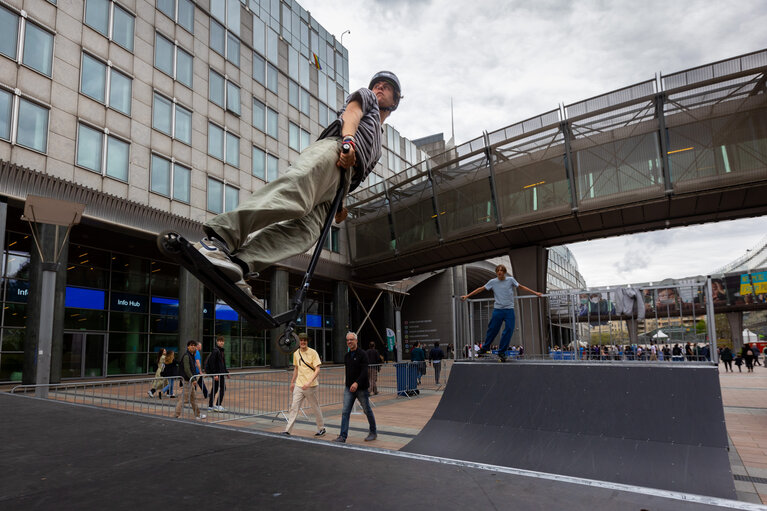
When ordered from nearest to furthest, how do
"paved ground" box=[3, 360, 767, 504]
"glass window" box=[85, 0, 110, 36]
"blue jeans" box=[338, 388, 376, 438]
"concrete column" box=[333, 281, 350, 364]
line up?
"paved ground" box=[3, 360, 767, 504]
"blue jeans" box=[338, 388, 376, 438]
"glass window" box=[85, 0, 110, 36]
"concrete column" box=[333, 281, 350, 364]

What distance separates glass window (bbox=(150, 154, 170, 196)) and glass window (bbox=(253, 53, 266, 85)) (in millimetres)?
9670

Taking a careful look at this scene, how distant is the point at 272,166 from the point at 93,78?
454 inches

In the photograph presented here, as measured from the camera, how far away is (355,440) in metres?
8.94

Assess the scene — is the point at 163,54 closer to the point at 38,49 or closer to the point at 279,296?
the point at 38,49

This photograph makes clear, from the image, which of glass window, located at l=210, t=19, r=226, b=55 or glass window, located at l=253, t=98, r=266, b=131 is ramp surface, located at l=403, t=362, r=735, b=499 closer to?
glass window, located at l=253, t=98, r=266, b=131

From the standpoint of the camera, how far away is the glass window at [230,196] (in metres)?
26.7

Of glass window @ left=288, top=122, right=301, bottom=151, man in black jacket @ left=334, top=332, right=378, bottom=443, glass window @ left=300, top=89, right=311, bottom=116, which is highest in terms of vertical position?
glass window @ left=300, top=89, right=311, bottom=116

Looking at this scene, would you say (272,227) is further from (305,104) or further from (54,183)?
(305,104)

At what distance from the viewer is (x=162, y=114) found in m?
23.6

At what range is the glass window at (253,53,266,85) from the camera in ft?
98.6

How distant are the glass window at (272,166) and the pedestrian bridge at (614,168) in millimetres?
9241

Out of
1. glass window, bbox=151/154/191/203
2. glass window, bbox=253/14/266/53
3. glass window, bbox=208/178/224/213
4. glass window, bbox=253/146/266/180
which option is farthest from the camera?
glass window, bbox=253/14/266/53

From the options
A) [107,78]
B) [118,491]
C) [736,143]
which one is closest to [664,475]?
[118,491]

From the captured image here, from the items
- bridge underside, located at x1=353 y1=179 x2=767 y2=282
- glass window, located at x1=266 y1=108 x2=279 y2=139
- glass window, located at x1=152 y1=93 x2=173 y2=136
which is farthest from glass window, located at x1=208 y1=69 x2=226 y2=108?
bridge underside, located at x1=353 y1=179 x2=767 y2=282
